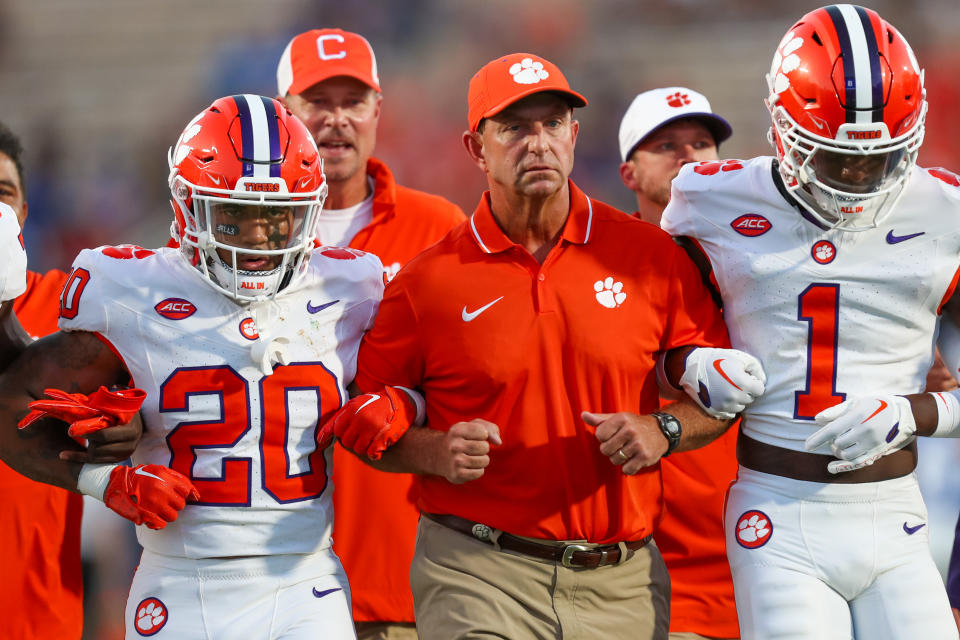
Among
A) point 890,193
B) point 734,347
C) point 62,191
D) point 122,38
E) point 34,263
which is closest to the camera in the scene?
point 890,193

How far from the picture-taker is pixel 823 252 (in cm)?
295

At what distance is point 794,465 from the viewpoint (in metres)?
2.91

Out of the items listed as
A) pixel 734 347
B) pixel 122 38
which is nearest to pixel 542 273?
pixel 734 347

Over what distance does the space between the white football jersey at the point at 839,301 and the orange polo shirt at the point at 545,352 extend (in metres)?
0.17

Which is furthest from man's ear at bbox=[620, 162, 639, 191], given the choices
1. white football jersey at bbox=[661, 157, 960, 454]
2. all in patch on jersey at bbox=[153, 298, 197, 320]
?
all in patch on jersey at bbox=[153, 298, 197, 320]

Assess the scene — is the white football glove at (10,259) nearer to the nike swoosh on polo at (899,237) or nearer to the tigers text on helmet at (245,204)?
the tigers text on helmet at (245,204)

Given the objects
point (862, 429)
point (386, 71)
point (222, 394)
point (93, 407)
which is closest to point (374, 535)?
point (222, 394)

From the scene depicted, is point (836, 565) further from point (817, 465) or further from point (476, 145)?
point (476, 145)

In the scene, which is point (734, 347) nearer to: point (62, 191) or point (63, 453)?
point (63, 453)

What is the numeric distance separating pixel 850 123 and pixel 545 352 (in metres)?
0.92

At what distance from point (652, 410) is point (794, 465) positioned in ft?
1.28

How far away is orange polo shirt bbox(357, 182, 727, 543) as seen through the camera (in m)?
2.94

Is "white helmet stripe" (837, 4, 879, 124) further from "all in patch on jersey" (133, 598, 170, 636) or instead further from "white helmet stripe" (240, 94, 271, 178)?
"all in patch on jersey" (133, 598, 170, 636)

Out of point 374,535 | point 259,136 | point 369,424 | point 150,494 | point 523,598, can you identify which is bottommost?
point 374,535
